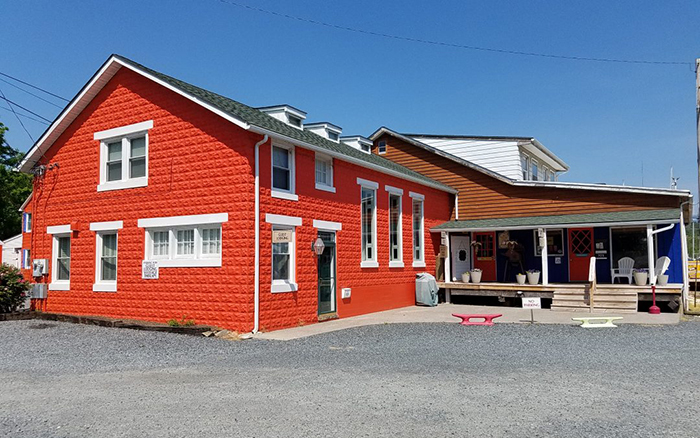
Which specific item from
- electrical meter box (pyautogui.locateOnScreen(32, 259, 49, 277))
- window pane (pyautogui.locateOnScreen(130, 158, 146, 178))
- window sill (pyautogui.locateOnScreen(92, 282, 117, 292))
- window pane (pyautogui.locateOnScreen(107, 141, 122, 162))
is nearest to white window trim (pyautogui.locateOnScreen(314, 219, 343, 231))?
window pane (pyautogui.locateOnScreen(130, 158, 146, 178))

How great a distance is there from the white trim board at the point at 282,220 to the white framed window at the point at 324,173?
1517 mm

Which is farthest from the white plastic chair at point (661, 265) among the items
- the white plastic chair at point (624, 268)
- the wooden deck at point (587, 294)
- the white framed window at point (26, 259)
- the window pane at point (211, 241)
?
the white framed window at point (26, 259)

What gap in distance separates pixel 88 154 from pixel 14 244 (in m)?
21.6

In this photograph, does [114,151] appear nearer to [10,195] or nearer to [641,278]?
[641,278]

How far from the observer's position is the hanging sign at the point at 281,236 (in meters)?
13.7

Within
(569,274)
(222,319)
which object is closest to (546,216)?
(569,274)

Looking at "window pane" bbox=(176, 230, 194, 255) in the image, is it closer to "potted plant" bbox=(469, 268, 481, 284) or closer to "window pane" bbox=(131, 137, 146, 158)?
"window pane" bbox=(131, 137, 146, 158)

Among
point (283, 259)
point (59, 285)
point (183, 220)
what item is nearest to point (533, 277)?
point (283, 259)

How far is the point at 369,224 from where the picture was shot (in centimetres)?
1844

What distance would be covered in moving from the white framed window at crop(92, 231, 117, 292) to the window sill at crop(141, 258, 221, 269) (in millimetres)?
1770

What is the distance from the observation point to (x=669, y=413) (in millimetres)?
6055

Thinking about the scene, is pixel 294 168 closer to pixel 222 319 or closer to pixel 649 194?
pixel 222 319

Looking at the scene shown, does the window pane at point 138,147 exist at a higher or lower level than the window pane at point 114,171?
higher

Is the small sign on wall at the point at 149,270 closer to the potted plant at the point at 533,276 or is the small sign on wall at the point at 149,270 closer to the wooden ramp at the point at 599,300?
the wooden ramp at the point at 599,300
